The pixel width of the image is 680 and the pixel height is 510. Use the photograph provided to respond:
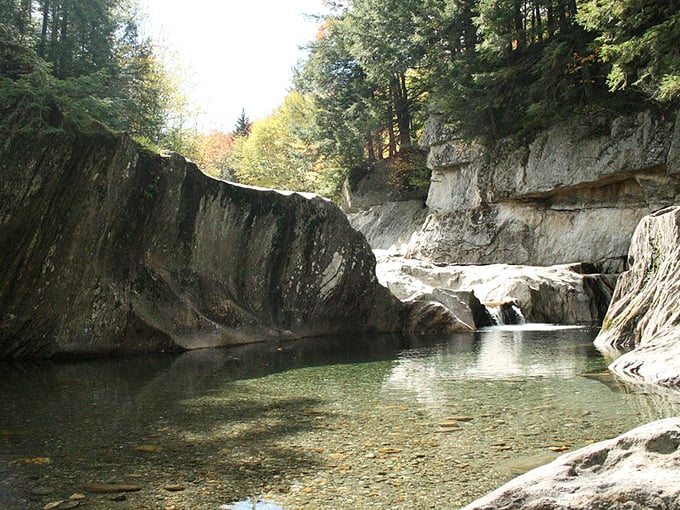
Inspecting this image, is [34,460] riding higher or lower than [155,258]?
lower

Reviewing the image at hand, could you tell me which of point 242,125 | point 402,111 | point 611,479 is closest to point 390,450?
point 611,479

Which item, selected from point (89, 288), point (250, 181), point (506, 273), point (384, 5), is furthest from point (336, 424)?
point (250, 181)

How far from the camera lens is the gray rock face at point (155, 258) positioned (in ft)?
36.7

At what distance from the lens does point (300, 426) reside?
6.25 metres

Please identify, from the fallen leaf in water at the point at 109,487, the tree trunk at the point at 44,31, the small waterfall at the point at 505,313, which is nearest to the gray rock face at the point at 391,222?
the small waterfall at the point at 505,313

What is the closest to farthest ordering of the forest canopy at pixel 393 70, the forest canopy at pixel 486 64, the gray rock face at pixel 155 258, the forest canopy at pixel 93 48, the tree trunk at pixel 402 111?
the gray rock face at pixel 155 258 < the forest canopy at pixel 93 48 < the forest canopy at pixel 393 70 < the forest canopy at pixel 486 64 < the tree trunk at pixel 402 111

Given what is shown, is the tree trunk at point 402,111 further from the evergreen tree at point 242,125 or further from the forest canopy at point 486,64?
the evergreen tree at point 242,125

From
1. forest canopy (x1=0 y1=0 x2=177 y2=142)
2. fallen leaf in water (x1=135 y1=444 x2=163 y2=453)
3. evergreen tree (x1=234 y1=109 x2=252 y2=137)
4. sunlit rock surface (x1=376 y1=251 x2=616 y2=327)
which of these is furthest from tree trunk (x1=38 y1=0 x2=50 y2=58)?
evergreen tree (x1=234 y1=109 x2=252 y2=137)

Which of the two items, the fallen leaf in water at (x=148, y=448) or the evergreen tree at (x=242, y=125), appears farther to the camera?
the evergreen tree at (x=242, y=125)

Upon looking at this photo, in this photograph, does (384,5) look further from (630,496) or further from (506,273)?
(630,496)

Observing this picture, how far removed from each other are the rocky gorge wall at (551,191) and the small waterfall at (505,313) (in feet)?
17.9

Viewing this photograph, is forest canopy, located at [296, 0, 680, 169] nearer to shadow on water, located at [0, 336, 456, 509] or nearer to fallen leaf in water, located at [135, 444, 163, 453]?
shadow on water, located at [0, 336, 456, 509]

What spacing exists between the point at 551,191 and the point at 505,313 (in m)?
8.21

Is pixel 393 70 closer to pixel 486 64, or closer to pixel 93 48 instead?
pixel 486 64
